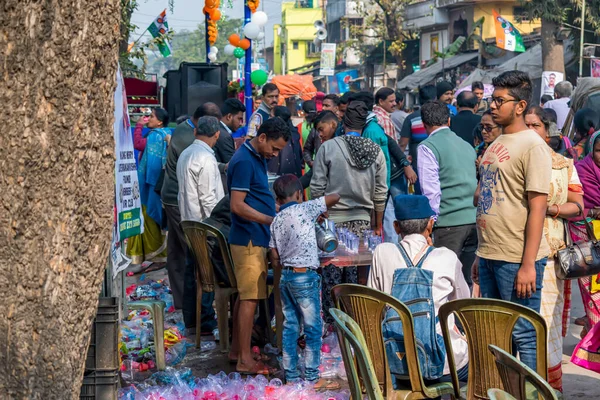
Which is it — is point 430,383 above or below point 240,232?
below

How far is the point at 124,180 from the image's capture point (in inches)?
190

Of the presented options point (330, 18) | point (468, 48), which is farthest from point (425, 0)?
point (330, 18)

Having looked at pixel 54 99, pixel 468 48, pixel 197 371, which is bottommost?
pixel 197 371

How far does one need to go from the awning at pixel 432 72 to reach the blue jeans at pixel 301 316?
109 ft

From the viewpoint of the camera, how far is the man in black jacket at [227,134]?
911 cm

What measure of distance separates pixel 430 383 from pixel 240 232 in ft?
6.99

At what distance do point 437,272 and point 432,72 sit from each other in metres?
36.1

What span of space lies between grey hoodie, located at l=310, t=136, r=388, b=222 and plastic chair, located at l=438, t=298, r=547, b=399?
125 inches

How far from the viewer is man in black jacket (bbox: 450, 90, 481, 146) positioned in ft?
31.1

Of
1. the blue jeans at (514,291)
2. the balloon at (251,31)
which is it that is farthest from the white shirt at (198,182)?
the balloon at (251,31)

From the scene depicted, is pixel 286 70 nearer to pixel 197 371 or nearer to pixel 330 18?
pixel 330 18

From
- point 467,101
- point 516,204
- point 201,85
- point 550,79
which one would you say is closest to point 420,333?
point 516,204

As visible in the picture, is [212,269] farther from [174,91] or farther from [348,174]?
[174,91]

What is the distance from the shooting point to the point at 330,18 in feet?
236
